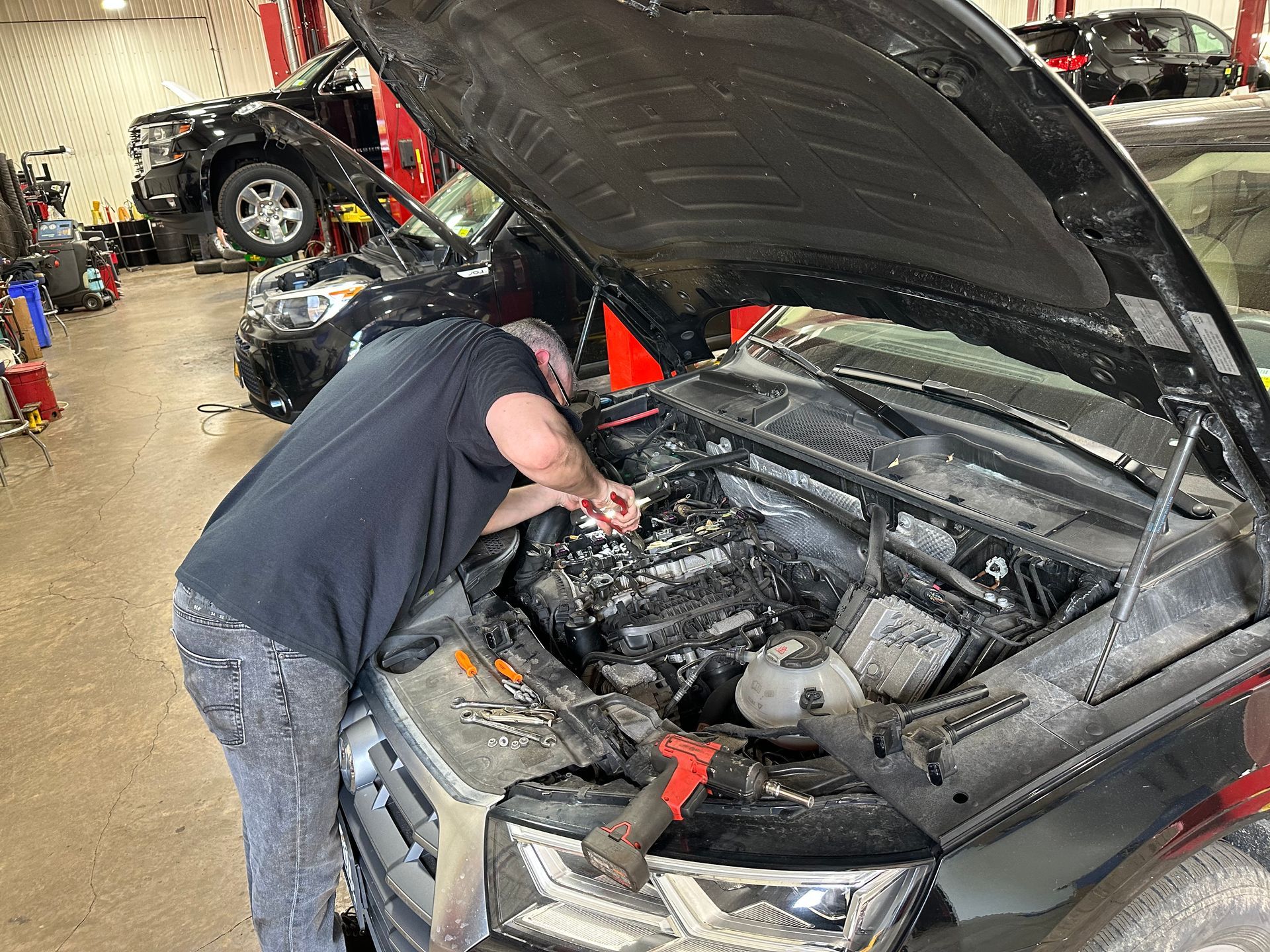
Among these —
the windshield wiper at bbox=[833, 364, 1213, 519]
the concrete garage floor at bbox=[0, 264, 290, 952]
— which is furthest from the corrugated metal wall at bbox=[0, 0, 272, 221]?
the windshield wiper at bbox=[833, 364, 1213, 519]

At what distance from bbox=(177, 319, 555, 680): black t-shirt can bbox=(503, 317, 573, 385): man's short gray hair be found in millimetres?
212

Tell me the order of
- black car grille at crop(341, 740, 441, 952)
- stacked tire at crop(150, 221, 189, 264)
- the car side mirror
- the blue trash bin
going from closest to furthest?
black car grille at crop(341, 740, 441, 952)
the blue trash bin
the car side mirror
stacked tire at crop(150, 221, 189, 264)

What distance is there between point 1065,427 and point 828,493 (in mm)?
549

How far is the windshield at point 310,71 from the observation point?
8.12m

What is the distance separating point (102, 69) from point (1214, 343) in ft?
57.3

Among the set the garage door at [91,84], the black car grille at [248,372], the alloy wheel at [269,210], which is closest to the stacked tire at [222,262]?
the garage door at [91,84]

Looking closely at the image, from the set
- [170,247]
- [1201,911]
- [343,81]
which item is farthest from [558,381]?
[170,247]

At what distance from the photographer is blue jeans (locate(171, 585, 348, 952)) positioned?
1.62 m

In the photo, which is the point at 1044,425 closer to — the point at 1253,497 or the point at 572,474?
the point at 1253,497

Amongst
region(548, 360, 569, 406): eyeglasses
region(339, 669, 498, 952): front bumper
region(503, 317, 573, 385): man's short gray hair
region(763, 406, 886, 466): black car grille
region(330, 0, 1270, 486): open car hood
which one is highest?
region(330, 0, 1270, 486): open car hood

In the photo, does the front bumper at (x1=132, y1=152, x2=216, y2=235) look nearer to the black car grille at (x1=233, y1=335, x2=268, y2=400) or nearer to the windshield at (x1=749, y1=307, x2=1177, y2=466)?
the black car grille at (x1=233, y1=335, x2=268, y2=400)

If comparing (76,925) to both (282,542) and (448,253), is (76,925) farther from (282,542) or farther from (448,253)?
(448,253)

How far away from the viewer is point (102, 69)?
14461 millimetres

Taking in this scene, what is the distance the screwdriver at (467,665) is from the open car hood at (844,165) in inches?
38.7
